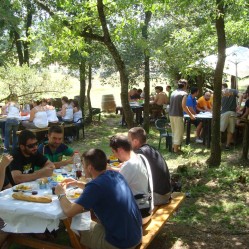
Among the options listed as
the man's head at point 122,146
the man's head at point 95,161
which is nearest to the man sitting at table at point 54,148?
the man's head at point 122,146

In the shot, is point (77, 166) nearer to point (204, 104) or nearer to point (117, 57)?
point (117, 57)

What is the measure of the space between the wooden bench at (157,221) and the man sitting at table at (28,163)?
1.40 meters

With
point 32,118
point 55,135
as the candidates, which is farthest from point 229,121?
point 55,135

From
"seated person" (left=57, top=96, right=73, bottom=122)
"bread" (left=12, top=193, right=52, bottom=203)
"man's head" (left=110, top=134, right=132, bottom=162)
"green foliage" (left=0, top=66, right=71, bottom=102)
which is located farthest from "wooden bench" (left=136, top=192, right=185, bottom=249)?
"green foliage" (left=0, top=66, right=71, bottom=102)

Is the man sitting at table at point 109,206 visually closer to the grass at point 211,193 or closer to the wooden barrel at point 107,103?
the grass at point 211,193

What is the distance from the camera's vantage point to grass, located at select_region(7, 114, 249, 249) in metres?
4.82

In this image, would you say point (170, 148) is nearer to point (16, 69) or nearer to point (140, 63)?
point (140, 63)

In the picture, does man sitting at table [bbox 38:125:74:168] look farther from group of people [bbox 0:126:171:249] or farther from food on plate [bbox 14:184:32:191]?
food on plate [bbox 14:184:32:191]

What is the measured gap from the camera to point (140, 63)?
49.5ft

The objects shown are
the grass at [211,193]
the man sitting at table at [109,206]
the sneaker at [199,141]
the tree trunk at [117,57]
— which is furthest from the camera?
the sneaker at [199,141]

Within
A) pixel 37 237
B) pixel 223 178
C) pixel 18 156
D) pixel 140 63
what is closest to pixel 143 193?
pixel 37 237

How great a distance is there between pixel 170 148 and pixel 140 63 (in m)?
6.52

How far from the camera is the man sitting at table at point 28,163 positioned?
4.37 meters

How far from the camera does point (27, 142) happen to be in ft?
15.0
